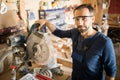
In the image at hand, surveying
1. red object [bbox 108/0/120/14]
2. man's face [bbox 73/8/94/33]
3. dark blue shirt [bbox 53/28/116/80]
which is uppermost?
red object [bbox 108/0/120/14]

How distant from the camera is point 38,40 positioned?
1339 mm

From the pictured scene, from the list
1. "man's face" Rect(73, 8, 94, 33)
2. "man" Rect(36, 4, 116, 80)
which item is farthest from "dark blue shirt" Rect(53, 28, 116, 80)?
"man's face" Rect(73, 8, 94, 33)

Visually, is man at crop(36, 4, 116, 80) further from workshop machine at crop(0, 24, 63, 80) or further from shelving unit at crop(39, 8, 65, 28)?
shelving unit at crop(39, 8, 65, 28)

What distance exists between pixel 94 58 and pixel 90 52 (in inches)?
2.4

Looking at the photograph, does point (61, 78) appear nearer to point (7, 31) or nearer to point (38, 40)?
point (38, 40)

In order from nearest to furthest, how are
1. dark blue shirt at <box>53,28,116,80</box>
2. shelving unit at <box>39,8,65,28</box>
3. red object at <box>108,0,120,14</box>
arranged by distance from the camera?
dark blue shirt at <box>53,28,116,80</box>, shelving unit at <box>39,8,65,28</box>, red object at <box>108,0,120,14</box>

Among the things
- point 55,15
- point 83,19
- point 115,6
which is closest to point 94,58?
point 83,19

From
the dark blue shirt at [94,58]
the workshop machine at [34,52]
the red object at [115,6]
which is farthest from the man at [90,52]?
the red object at [115,6]

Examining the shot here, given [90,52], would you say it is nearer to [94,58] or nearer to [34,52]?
[94,58]

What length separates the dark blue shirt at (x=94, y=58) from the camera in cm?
131

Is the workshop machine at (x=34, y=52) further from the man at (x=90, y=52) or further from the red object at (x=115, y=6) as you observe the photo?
the red object at (x=115, y=6)

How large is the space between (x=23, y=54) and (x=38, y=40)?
0.69ft

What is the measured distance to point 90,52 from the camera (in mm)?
1350

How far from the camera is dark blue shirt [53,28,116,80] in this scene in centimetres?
131
